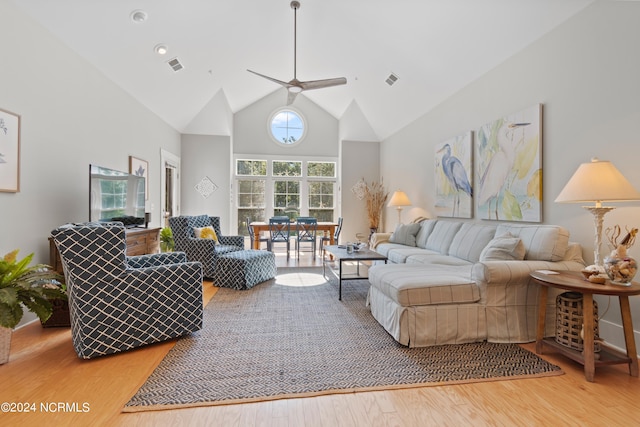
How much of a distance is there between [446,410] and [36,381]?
2404 millimetres

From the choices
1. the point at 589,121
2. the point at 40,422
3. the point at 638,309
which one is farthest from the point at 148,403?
the point at 589,121

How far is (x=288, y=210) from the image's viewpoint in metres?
7.87

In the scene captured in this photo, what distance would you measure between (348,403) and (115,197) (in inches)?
143

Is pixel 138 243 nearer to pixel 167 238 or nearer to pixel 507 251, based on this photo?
pixel 167 238

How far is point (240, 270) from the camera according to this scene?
4094 millimetres

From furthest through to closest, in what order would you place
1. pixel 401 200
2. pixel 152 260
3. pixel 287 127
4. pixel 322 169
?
pixel 322 169
pixel 287 127
pixel 401 200
pixel 152 260

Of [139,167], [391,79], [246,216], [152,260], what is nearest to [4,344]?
[152,260]

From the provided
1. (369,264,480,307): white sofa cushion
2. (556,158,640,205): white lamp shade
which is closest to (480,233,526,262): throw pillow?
(369,264,480,307): white sofa cushion

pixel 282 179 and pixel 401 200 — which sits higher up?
pixel 282 179

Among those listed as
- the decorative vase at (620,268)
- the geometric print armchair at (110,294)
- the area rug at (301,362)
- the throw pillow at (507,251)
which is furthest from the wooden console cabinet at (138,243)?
the decorative vase at (620,268)

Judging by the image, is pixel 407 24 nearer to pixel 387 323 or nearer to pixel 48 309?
pixel 387 323

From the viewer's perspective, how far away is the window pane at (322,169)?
26.1 ft

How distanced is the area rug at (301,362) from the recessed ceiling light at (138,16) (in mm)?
3168

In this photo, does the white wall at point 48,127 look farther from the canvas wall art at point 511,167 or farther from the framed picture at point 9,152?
the canvas wall art at point 511,167
